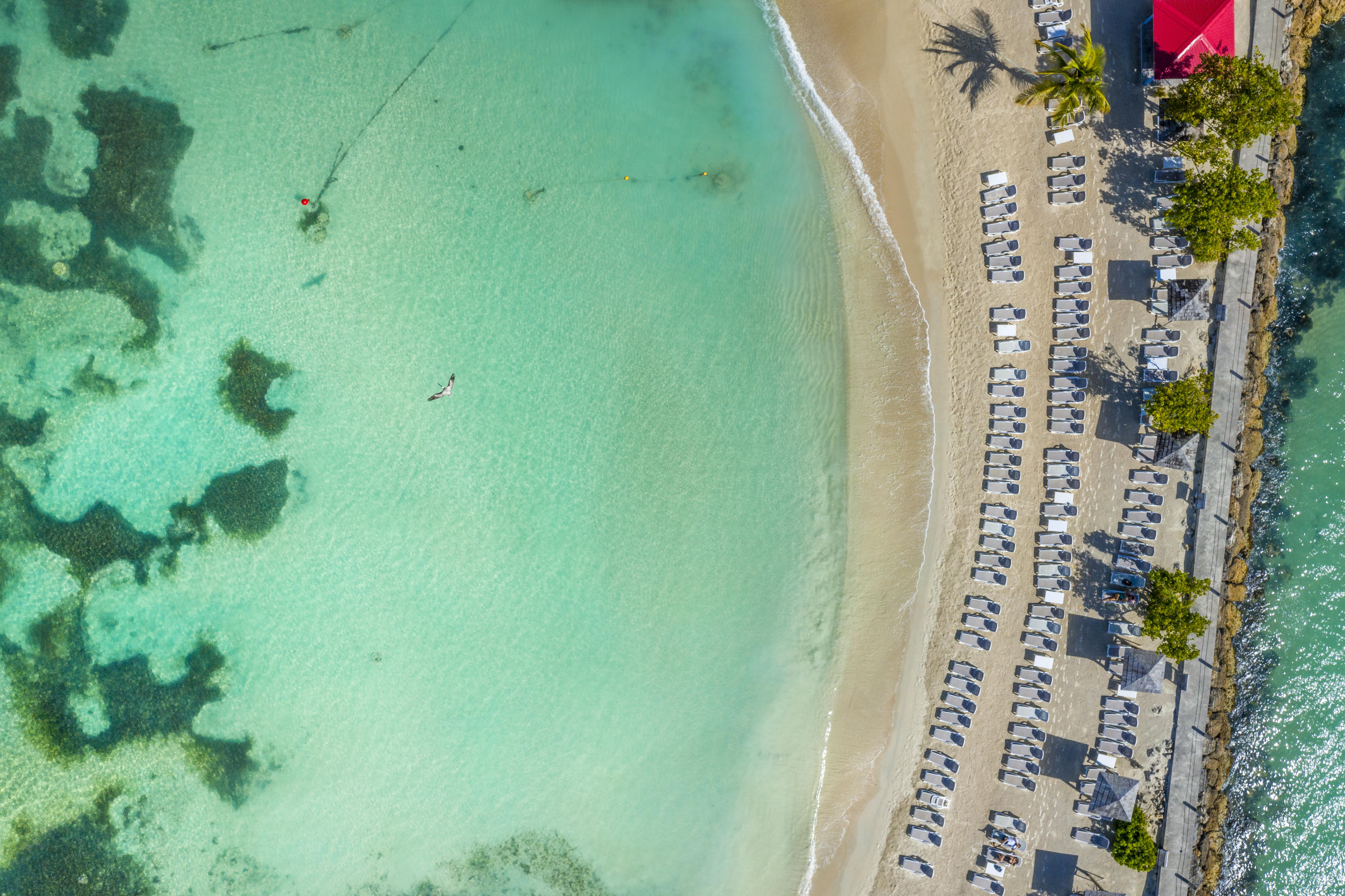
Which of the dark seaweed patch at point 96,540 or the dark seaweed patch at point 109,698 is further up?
the dark seaweed patch at point 96,540

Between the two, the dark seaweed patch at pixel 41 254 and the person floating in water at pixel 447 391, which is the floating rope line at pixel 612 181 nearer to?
the person floating in water at pixel 447 391

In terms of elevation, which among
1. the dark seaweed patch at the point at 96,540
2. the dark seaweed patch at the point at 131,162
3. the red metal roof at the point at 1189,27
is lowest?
the dark seaweed patch at the point at 96,540

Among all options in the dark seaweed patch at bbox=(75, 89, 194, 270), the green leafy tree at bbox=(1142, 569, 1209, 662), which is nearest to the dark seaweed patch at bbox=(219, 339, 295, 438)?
the dark seaweed patch at bbox=(75, 89, 194, 270)

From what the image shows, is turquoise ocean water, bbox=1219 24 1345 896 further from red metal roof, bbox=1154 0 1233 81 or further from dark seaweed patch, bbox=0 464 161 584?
dark seaweed patch, bbox=0 464 161 584

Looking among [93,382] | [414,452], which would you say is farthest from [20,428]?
[414,452]

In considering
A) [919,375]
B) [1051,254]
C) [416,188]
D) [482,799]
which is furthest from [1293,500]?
[416,188]

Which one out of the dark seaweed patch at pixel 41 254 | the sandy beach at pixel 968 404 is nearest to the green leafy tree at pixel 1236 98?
the sandy beach at pixel 968 404

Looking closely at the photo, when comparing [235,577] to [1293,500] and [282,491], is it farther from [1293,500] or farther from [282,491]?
[1293,500]

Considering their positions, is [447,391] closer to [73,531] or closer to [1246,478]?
[73,531]
